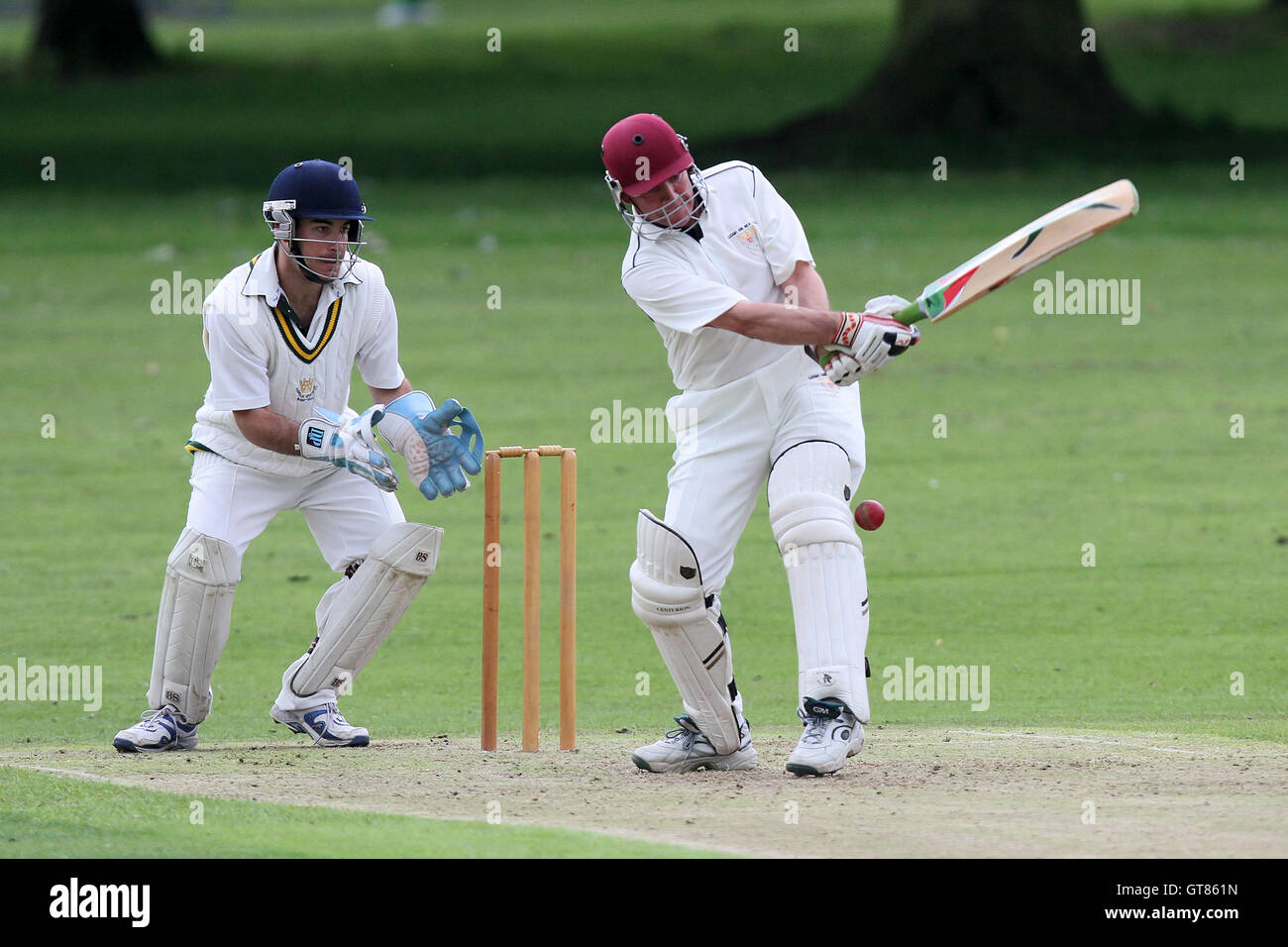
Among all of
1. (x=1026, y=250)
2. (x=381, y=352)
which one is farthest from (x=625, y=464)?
(x=1026, y=250)

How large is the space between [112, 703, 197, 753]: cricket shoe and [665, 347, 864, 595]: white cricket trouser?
1885 mm

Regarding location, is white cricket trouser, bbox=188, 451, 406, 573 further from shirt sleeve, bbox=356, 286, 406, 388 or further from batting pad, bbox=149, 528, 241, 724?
shirt sleeve, bbox=356, 286, 406, 388

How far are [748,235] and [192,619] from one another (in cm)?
225

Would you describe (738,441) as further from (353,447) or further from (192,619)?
(192,619)

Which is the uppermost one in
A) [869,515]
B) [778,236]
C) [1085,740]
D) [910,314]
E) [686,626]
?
[778,236]

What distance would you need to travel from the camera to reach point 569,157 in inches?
1096

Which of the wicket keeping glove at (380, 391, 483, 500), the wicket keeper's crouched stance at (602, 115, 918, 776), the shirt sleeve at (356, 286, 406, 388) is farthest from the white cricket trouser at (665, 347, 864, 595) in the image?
the shirt sleeve at (356, 286, 406, 388)

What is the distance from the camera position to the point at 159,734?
Result: 708 centimetres

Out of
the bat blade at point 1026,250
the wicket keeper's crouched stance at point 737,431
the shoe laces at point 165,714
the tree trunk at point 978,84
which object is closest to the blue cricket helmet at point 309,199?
the wicket keeper's crouched stance at point 737,431

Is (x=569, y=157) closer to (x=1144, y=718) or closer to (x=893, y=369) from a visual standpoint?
(x=893, y=369)

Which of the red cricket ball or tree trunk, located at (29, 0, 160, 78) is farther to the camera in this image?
tree trunk, located at (29, 0, 160, 78)

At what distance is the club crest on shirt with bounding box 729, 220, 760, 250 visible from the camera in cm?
675

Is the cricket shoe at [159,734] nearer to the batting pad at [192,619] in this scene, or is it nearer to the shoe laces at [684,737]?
the batting pad at [192,619]

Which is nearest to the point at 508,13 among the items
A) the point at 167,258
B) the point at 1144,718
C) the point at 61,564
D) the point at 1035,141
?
the point at 1035,141
